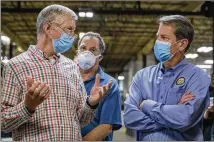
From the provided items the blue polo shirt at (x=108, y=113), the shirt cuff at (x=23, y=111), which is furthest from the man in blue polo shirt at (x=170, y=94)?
the shirt cuff at (x=23, y=111)

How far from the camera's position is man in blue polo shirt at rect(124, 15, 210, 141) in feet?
6.21

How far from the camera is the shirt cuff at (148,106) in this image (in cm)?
194

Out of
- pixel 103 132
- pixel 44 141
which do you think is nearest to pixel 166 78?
pixel 103 132

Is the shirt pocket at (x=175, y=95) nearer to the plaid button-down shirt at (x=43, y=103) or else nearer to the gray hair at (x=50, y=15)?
the plaid button-down shirt at (x=43, y=103)

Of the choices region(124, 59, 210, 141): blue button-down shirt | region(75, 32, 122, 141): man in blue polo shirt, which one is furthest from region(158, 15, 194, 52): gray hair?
region(75, 32, 122, 141): man in blue polo shirt

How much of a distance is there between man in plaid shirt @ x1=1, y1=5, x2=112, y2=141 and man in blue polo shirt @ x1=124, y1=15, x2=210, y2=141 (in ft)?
0.96

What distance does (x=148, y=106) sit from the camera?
1.95 meters

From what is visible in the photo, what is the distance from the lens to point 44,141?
175cm

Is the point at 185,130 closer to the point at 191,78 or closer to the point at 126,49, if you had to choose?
the point at 191,78

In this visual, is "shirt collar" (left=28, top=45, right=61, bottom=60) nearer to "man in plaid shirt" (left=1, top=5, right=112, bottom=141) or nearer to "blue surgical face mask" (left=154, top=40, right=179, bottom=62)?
"man in plaid shirt" (left=1, top=5, right=112, bottom=141)

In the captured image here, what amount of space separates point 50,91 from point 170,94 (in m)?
0.66

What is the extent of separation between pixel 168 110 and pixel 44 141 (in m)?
0.64

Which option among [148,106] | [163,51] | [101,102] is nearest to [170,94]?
[148,106]

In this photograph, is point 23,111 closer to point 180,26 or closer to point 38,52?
point 38,52
